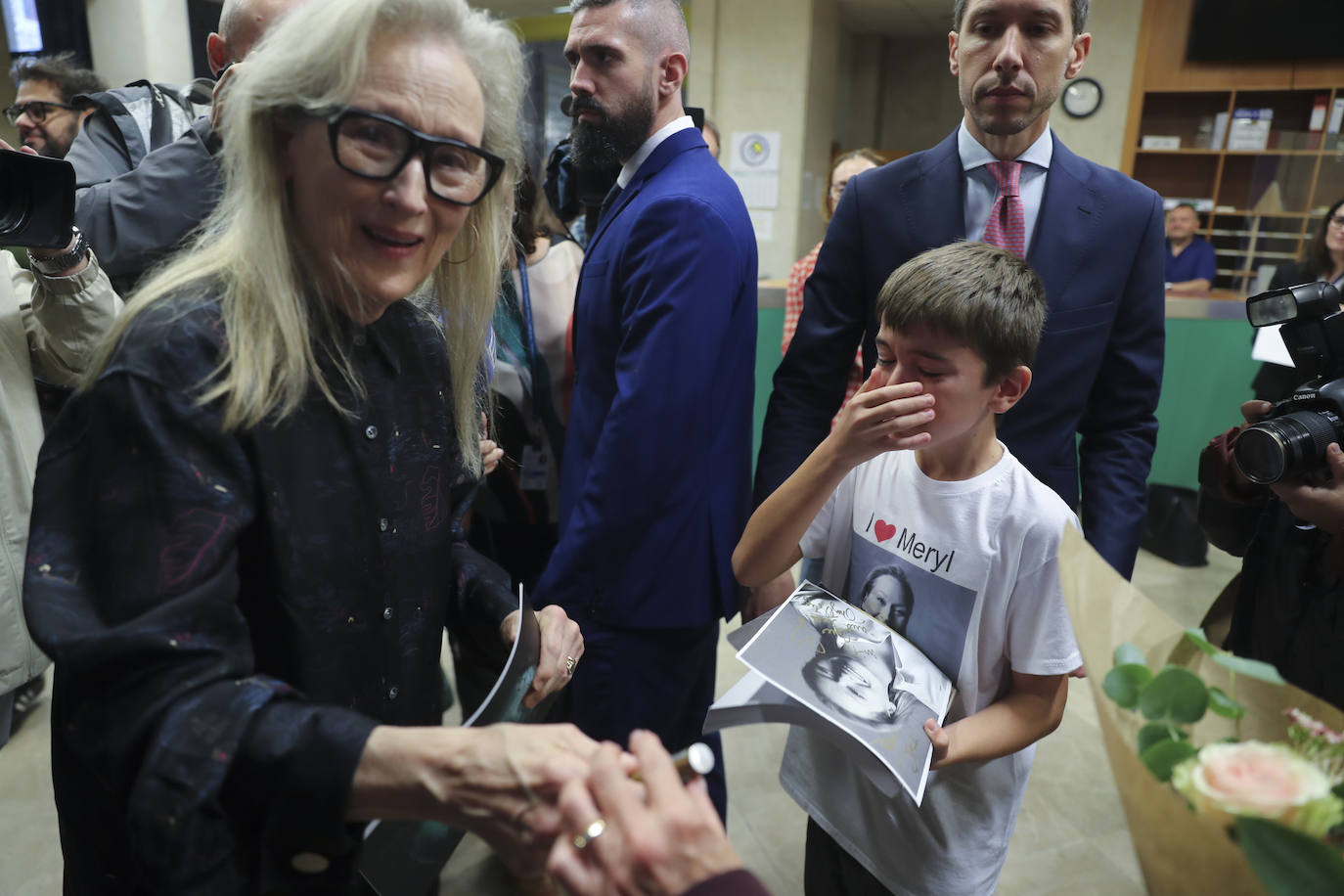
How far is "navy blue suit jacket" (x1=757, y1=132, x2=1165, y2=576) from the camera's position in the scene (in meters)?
1.35

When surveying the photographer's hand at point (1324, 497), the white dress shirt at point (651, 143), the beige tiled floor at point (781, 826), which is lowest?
the beige tiled floor at point (781, 826)

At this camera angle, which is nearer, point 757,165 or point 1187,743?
point 1187,743

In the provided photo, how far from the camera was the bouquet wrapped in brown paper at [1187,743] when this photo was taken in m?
0.46

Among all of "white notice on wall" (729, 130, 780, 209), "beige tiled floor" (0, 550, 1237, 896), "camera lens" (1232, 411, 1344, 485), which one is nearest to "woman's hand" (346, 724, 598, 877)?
"camera lens" (1232, 411, 1344, 485)

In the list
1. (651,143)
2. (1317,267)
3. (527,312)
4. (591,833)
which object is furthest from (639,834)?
(1317,267)

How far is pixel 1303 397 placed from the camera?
124 cm

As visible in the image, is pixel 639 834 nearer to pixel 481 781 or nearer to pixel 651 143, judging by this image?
pixel 481 781

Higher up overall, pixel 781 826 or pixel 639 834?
pixel 639 834

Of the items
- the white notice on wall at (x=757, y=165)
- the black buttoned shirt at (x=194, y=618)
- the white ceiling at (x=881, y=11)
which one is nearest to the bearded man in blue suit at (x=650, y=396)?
the black buttoned shirt at (x=194, y=618)

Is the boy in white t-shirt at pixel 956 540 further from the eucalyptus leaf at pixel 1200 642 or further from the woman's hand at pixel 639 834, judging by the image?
the woman's hand at pixel 639 834

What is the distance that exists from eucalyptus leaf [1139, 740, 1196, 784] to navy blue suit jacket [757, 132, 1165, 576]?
859mm

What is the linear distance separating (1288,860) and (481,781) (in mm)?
541

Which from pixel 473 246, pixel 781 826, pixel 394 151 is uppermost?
pixel 394 151

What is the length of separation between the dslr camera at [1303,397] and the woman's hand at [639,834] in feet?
3.29
